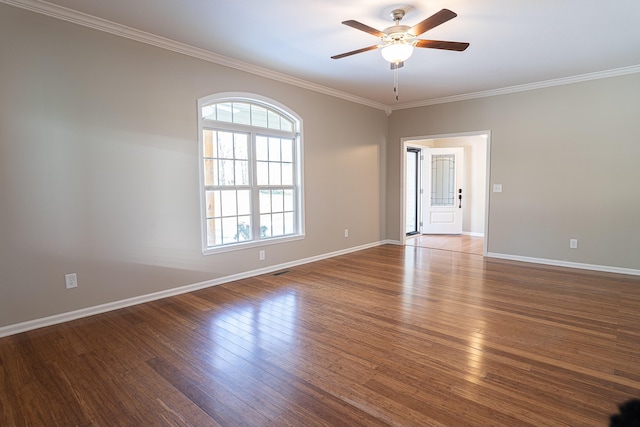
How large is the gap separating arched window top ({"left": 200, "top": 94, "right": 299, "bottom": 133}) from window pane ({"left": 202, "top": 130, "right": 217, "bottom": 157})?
0.58 ft

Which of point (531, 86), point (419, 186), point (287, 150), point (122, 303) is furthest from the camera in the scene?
point (419, 186)

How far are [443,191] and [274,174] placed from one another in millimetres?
4969

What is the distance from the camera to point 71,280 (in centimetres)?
312

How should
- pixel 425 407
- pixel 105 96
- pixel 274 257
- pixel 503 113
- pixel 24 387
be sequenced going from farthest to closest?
pixel 503 113 → pixel 274 257 → pixel 105 96 → pixel 24 387 → pixel 425 407

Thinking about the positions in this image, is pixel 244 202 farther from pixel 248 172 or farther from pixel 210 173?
pixel 210 173

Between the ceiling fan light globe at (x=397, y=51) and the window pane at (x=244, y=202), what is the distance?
250cm

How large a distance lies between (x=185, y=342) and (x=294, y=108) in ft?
11.7

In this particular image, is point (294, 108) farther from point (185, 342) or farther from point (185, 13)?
point (185, 342)

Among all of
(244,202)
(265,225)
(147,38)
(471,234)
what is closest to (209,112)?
(147,38)

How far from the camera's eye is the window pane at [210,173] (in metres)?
4.12

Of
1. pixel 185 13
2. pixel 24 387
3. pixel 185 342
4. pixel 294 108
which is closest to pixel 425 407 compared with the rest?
pixel 185 342

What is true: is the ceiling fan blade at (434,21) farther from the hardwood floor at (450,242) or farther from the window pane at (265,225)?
the hardwood floor at (450,242)

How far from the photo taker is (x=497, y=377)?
2184 mm

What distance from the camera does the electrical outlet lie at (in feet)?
10.2
